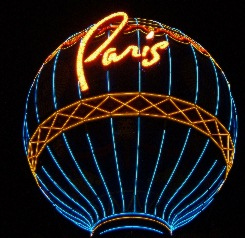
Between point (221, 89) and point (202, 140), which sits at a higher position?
point (221, 89)

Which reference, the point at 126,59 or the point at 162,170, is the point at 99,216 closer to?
the point at 162,170

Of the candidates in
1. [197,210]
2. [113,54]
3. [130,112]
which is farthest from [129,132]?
[197,210]

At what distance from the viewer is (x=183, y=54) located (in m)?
11.5

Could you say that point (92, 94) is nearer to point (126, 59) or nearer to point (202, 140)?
point (126, 59)

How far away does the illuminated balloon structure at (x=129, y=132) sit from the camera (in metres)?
10.7

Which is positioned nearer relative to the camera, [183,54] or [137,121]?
[137,121]

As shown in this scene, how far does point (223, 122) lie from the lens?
1115 cm

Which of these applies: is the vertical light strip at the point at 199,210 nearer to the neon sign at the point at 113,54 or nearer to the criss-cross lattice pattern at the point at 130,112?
the criss-cross lattice pattern at the point at 130,112

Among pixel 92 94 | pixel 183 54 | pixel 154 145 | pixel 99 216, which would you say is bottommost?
pixel 99 216

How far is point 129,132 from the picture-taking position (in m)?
10.7

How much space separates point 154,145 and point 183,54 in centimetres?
164

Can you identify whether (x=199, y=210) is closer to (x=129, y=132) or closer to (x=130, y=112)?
(x=129, y=132)

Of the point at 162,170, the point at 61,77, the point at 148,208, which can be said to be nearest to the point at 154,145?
the point at 162,170

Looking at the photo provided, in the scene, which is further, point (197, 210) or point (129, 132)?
point (197, 210)
